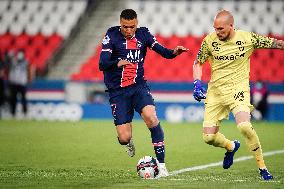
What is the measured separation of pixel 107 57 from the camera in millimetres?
10188

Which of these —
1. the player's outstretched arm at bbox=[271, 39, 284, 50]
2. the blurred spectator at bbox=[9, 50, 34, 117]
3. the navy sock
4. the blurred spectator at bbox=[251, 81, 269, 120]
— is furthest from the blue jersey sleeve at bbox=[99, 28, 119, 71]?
the blurred spectator at bbox=[9, 50, 34, 117]

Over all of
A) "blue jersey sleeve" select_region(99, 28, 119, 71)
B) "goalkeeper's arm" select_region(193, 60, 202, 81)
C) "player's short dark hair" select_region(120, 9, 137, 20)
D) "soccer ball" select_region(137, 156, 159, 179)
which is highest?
"player's short dark hair" select_region(120, 9, 137, 20)

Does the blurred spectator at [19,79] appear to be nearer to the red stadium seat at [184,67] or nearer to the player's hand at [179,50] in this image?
the red stadium seat at [184,67]

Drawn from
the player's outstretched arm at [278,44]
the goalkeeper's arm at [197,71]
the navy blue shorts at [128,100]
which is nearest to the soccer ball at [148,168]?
the navy blue shorts at [128,100]

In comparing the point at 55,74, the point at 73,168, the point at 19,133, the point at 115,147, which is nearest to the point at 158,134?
the point at 73,168

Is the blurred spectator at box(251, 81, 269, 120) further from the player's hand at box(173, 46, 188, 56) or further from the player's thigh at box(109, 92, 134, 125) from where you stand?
the player's hand at box(173, 46, 188, 56)

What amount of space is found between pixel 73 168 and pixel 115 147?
3853 mm

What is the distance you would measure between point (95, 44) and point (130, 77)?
1708 centimetres

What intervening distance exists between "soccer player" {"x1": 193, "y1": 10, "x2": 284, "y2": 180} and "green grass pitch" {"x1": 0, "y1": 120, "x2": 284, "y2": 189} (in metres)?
0.75

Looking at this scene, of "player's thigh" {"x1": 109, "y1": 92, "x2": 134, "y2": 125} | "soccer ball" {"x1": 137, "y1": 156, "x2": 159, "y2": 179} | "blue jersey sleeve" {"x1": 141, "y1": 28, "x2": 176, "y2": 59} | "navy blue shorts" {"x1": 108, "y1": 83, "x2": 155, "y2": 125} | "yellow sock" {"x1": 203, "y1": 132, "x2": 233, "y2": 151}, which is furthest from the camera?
"player's thigh" {"x1": 109, "y1": 92, "x2": 134, "y2": 125}

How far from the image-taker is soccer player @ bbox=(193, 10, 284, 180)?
9.75 meters

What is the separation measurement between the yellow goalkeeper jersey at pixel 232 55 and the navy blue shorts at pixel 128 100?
3.25ft

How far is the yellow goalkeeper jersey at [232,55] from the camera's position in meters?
9.97

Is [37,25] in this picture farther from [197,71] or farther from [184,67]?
[197,71]
